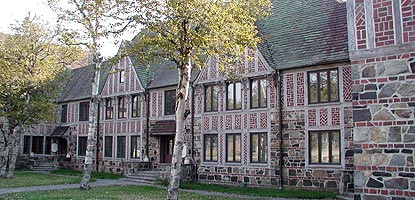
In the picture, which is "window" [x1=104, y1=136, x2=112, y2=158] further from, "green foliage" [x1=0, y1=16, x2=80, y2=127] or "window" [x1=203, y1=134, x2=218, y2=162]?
"window" [x1=203, y1=134, x2=218, y2=162]

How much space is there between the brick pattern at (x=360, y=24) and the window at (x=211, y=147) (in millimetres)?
13287

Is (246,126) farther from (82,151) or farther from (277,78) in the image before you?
(82,151)

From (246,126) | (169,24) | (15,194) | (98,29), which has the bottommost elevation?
(15,194)

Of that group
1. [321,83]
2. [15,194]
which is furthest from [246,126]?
[15,194]

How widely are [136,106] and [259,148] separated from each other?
10148mm

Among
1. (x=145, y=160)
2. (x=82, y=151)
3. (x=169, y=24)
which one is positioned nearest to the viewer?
(x=169, y=24)

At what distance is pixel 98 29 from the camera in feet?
56.2

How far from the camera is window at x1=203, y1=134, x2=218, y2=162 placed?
66.9 feet

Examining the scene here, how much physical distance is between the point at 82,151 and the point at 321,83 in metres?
19.6

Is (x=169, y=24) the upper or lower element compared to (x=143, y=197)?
upper

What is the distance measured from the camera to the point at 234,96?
19.8 meters

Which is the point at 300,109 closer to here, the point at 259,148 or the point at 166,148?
→ the point at 259,148

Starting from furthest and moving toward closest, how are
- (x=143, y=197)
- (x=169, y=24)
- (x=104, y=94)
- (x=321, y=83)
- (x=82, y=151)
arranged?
(x=82, y=151) < (x=104, y=94) < (x=321, y=83) < (x=143, y=197) < (x=169, y=24)

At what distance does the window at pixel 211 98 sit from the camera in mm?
20562
